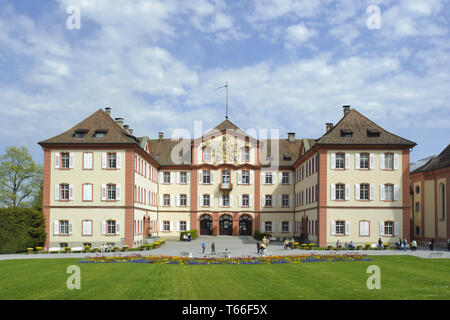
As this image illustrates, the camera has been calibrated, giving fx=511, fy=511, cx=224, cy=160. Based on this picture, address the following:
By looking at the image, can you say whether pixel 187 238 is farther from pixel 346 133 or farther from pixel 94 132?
pixel 346 133

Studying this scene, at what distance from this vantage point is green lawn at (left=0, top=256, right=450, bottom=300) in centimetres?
1867

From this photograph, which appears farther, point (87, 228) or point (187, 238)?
point (187, 238)

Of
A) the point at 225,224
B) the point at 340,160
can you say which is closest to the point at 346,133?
the point at 340,160

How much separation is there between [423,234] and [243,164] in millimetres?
24660

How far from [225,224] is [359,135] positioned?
25851mm

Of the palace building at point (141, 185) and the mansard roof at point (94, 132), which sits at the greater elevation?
the mansard roof at point (94, 132)

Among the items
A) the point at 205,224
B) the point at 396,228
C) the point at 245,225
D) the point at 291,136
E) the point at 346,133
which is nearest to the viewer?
the point at 396,228

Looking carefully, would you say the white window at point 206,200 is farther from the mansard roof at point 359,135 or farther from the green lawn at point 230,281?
the green lawn at point 230,281

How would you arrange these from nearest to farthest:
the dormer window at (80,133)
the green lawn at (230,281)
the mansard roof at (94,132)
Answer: the green lawn at (230,281), the mansard roof at (94,132), the dormer window at (80,133)

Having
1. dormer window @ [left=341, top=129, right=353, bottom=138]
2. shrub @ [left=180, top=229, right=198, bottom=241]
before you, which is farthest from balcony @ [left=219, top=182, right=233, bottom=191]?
dormer window @ [left=341, top=129, right=353, bottom=138]

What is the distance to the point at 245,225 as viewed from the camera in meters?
69.4

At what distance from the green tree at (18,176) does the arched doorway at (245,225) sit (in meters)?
28.5

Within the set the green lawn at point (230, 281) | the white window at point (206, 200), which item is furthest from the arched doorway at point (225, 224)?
the green lawn at point (230, 281)

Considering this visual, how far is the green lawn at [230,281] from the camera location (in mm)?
18672
